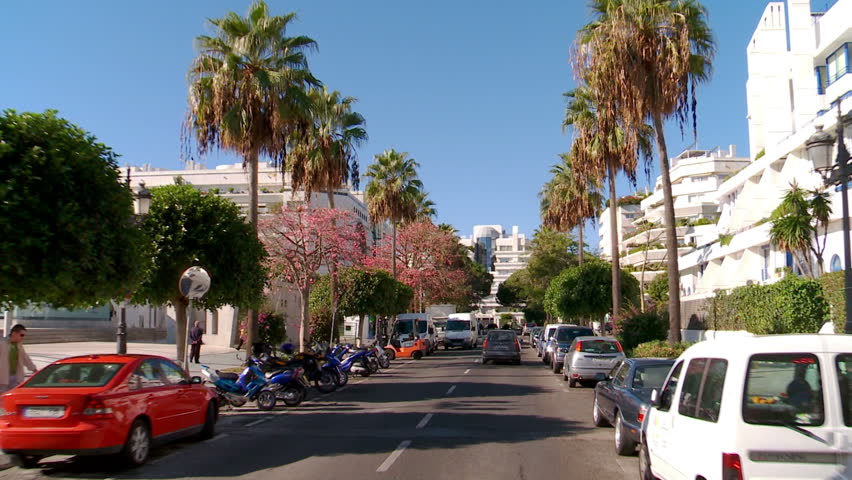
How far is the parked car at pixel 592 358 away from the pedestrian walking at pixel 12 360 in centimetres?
1425

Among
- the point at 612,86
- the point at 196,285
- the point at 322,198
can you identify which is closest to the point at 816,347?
the point at 196,285

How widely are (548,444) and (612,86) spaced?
14.8 m

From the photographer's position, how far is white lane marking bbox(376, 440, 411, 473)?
9.16 m

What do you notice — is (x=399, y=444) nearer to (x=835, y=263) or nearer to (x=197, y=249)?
(x=197, y=249)

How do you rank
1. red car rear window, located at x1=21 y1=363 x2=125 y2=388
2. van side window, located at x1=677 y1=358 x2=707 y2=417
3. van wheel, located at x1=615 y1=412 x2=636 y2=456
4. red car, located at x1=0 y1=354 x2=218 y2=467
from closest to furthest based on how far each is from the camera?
1. van side window, located at x1=677 y1=358 x2=707 y2=417
2. red car, located at x1=0 y1=354 x2=218 y2=467
3. red car rear window, located at x1=21 y1=363 x2=125 y2=388
4. van wheel, located at x1=615 y1=412 x2=636 y2=456

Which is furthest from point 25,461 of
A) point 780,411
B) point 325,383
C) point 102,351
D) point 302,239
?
point 102,351

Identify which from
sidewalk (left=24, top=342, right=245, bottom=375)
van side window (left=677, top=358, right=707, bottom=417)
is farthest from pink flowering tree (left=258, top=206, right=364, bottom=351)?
van side window (left=677, top=358, right=707, bottom=417)

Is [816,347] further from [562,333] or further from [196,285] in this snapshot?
[562,333]

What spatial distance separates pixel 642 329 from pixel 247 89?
19.5m

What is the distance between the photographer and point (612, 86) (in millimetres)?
22562

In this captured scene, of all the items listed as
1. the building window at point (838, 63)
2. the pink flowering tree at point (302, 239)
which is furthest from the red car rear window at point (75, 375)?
the building window at point (838, 63)

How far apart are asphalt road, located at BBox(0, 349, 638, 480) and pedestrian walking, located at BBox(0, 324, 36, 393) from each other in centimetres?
206

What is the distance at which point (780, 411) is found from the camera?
489cm

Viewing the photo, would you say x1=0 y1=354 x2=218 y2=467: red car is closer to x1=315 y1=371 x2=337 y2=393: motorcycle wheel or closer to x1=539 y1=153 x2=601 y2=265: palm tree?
x1=315 y1=371 x2=337 y2=393: motorcycle wheel
